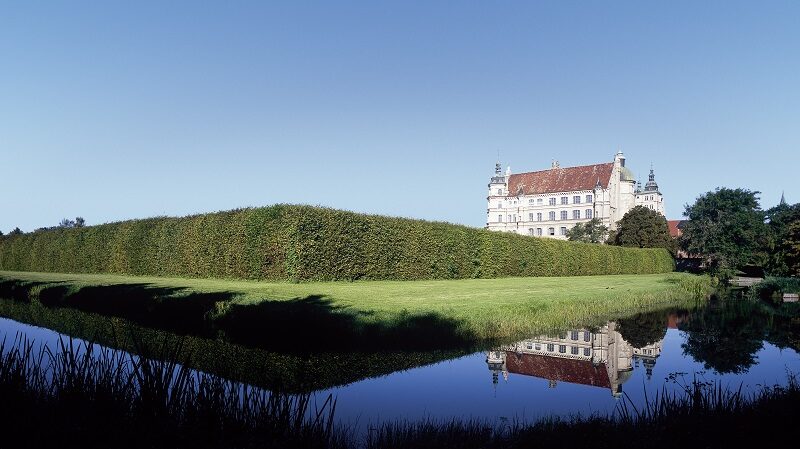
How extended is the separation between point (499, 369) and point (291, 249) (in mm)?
12905

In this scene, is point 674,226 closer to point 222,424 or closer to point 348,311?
point 348,311

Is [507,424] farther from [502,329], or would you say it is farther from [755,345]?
[755,345]

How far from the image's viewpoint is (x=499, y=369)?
8602mm

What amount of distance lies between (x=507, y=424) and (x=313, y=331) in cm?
501

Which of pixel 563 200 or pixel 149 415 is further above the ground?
pixel 563 200

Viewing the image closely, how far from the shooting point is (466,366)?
865 centimetres

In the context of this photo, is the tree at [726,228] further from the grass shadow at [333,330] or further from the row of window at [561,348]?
the grass shadow at [333,330]

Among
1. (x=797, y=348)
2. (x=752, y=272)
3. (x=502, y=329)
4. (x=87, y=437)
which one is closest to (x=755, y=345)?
(x=797, y=348)

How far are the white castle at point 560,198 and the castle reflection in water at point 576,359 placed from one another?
70046 mm

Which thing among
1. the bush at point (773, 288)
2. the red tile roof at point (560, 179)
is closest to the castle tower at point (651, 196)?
the red tile roof at point (560, 179)

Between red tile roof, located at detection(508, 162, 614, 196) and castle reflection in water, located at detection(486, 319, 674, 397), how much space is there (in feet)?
236

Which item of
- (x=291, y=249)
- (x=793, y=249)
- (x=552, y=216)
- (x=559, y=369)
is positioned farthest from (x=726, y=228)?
(x=552, y=216)

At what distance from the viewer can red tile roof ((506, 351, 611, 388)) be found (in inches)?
326

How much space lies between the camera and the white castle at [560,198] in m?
79.2
